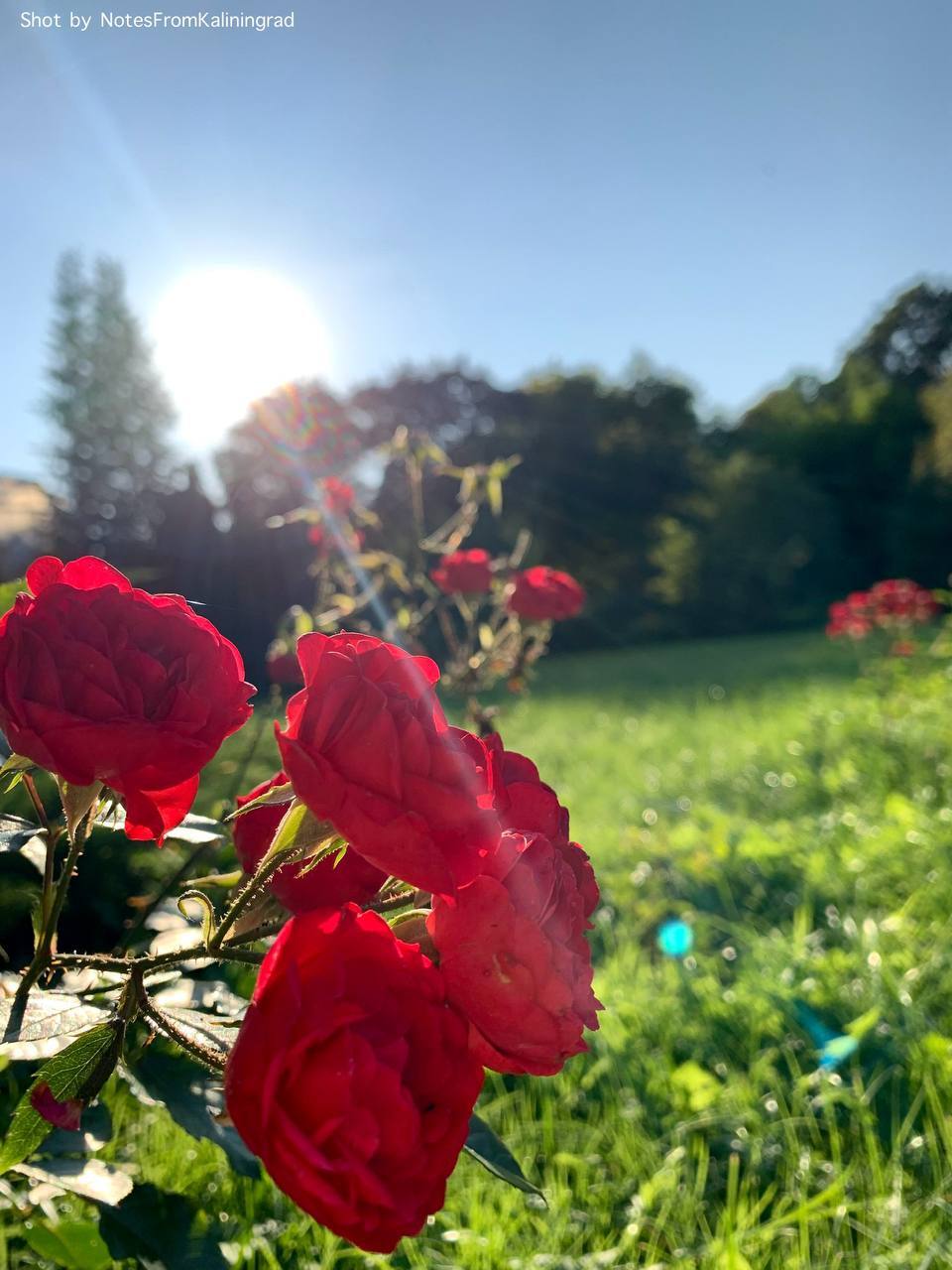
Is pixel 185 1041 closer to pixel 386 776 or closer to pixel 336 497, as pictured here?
pixel 386 776

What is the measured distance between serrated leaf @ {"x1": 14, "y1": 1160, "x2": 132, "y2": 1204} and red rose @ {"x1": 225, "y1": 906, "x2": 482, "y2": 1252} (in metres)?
0.31

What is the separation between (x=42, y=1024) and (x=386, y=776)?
9.5 inches

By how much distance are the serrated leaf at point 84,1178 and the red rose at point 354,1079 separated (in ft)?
1.01

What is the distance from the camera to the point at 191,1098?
0.57 metres

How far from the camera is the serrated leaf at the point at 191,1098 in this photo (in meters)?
0.55

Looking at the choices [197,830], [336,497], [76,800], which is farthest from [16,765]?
[336,497]

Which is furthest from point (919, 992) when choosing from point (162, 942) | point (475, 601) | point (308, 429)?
point (308, 429)

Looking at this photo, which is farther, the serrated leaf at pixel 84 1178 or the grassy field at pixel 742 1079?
the grassy field at pixel 742 1079

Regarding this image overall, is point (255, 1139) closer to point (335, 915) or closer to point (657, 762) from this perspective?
point (335, 915)

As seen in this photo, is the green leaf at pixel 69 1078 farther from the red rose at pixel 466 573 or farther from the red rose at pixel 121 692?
the red rose at pixel 466 573

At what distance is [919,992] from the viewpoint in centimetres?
188

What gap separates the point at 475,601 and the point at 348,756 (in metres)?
1.83

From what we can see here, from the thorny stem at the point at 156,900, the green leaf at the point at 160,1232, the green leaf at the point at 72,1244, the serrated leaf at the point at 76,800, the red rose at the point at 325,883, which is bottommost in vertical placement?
the green leaf at the point at 72,1244

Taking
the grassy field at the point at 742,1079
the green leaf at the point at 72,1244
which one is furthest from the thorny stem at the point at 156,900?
the grassy field at the point at 742,1079
